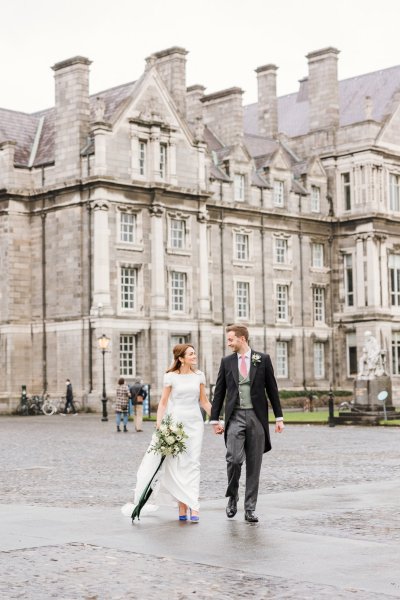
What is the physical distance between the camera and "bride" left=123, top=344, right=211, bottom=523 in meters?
12.5

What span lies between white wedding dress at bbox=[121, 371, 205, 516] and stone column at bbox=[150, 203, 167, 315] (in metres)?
41.5

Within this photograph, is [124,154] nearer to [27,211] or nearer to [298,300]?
[27,211]

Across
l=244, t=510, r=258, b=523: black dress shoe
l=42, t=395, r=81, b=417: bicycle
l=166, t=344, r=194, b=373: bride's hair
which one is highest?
l=166, t=344, r=194, b=373: bride's hair

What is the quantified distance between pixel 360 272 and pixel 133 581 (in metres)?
57.4

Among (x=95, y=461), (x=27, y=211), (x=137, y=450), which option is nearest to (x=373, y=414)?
(x=137, y=450)

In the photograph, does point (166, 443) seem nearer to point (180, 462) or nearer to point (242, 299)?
point (180, 462)

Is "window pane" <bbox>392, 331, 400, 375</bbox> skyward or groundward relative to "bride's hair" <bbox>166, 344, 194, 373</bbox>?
skyward

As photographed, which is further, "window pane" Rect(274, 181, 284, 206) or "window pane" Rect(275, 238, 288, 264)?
"window pane" Rect(274, 181, 284, 206)

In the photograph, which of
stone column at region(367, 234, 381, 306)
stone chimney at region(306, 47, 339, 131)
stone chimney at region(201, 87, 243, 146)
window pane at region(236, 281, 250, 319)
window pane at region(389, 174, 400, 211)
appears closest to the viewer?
window pane at region(236, 281, 250, 319)

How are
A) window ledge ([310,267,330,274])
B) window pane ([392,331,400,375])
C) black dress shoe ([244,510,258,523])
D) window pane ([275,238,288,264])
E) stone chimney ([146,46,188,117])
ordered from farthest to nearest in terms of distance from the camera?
window ledge ([310,267,330,274])
window pane ([392,331,400,375])
window pane ([275,238,288,264])
stone chimney ([146,46,188,117])
black dress shoe ([244,510,258,523])

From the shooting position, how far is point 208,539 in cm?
1118

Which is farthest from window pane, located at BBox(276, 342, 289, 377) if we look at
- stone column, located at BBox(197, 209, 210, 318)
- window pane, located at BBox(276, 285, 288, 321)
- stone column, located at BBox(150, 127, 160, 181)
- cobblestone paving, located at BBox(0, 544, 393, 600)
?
cobblestone paving, located at BBox(0, 544, 393, 600)

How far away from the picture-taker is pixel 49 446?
28.2 m

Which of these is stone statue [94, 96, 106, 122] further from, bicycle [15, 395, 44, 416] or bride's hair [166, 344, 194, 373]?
bride's hair [166, 344, 194, 373]
